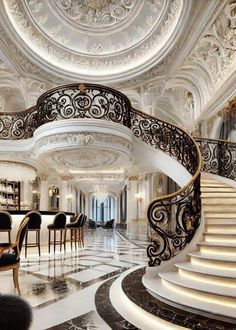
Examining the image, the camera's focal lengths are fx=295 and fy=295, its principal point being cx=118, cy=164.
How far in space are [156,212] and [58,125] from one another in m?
4.00

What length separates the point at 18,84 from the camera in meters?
12.2

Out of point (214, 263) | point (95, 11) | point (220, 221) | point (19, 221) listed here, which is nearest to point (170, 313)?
point (214, 263)

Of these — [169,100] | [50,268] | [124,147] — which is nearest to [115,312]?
[50,268]

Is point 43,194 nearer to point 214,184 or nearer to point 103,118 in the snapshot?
point 103,118

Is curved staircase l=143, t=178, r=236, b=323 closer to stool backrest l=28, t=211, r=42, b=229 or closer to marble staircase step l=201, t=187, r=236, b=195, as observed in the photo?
marble staircase step l=201, t=187, r=236, b=195

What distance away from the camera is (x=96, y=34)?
12.8 metres

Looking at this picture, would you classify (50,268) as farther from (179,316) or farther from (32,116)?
(32,116)

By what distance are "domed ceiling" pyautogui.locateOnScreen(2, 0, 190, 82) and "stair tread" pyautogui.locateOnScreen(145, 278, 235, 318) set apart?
8.51m

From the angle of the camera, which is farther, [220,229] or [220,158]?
[220,158]

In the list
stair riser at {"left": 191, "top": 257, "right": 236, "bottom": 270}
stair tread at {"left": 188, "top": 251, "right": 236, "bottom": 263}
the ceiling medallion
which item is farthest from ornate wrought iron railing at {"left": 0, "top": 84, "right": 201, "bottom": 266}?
the ceiling medallion

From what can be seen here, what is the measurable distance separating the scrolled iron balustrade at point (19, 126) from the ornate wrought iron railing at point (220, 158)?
4.83 meters

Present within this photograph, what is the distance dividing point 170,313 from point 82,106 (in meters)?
5.53

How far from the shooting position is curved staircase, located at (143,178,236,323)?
294 centimetres

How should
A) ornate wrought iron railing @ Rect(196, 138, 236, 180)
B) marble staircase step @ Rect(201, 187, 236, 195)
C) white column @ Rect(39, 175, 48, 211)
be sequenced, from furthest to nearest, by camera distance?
1. white column @ Rect(39, 175, 48, 211)
2. ornate wrought iron railing @ Rect(196, 138, 236, 180)
3. marble staircase step @ Rect(201, 187, 236, 195)
